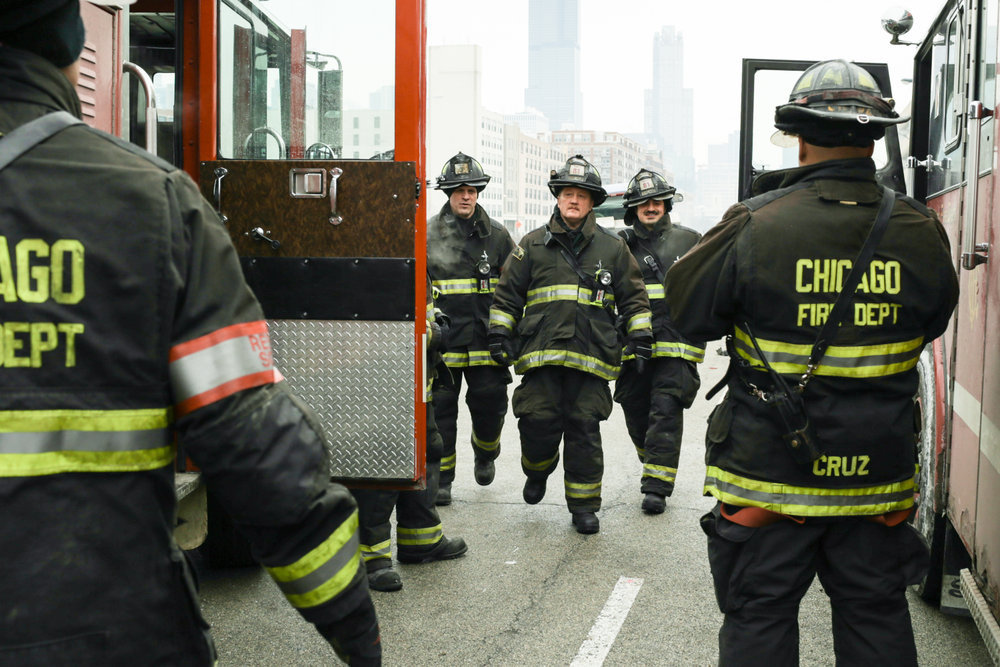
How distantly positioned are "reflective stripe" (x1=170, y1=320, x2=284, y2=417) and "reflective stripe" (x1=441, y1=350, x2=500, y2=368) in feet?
15.9

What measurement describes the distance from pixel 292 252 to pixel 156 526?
2748mm

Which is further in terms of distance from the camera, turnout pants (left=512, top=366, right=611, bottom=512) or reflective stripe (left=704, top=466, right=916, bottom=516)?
turnout pants (left=512, top=366, right=611, bottom=512)

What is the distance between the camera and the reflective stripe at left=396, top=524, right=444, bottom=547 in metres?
5.14

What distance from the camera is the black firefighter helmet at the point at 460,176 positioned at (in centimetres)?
668

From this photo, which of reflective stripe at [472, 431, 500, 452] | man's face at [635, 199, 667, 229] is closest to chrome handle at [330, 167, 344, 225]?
reflective stripe at [472, 431, 500, 452]

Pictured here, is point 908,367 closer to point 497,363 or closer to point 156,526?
point 156,526

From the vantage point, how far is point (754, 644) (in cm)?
290

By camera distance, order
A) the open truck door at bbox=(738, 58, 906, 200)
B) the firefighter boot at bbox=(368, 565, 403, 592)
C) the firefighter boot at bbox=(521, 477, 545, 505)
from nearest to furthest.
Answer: the firefighter boot at bbox=(368, 565, 403, 592)
the open truck door at bbox=(738, 58, 906, 200)
the firefighter boot at bbox=(521, 477, 545, 505)

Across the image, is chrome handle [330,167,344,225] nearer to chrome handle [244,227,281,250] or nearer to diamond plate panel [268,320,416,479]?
chrome handle [244,227,281,250]

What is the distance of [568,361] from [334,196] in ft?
6.77

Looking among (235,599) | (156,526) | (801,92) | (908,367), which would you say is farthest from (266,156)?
(156,526)

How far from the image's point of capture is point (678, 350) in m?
6.52

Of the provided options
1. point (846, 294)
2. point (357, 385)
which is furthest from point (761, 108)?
point (846, 294)

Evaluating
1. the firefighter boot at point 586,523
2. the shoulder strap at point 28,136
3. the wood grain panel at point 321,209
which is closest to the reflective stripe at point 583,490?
the firefighter boot at point 586,523
